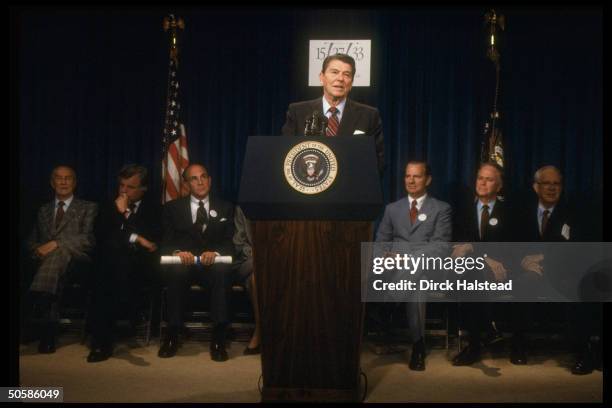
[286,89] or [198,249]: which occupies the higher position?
[286,89]

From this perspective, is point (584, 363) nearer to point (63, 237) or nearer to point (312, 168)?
point (312, 168)

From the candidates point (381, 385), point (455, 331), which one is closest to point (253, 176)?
point (381, 385)

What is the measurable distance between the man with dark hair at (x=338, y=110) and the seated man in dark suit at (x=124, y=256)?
1.59 metres

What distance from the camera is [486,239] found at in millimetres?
4230

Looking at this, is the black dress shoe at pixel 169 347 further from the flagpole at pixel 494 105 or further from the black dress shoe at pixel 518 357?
the flagpole at pixel 494 105

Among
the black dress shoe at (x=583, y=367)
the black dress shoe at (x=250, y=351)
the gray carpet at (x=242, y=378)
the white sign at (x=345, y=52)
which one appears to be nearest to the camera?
the gray carpet at (x=242, y=378)

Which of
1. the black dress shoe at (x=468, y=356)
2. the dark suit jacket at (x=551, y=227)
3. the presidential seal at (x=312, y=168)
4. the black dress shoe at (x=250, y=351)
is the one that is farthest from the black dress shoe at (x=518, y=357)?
the presidential seal at (x=312, y=168)

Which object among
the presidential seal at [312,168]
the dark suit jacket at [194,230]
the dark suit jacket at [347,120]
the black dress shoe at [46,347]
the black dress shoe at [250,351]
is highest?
the dark suit jacket at [347,120]

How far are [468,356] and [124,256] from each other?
91.6 inches

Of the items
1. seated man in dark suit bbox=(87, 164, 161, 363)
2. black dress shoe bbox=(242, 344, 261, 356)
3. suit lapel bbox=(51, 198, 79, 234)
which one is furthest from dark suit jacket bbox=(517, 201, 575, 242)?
suit lapel bbox=(51, 198, 79, 234)

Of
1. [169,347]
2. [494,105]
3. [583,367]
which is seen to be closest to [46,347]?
[169,347]

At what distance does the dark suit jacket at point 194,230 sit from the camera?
440 cm

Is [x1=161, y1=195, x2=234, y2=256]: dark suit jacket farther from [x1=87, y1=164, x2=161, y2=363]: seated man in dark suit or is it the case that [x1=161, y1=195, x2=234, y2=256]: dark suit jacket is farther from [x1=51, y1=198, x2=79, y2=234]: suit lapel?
[x1=51, y1=198, x2=79, y2=234]: suit lapel

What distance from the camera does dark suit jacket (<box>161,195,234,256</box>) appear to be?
4.40m
